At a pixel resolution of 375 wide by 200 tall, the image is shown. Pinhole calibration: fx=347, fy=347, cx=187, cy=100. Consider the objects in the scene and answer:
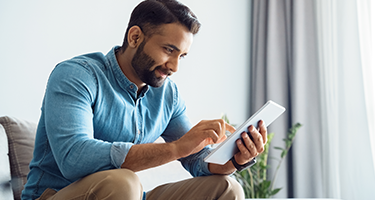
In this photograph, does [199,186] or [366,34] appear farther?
[366,34]

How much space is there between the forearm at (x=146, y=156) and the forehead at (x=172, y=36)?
1.28 ft

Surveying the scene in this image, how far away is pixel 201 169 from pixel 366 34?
5.28 ft

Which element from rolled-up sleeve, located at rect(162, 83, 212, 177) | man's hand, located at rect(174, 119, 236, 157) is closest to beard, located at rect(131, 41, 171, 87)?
rolled-up sleeve, located at rect(162, 83, 212, 177)

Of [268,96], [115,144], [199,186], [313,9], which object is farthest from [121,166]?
[313,9]

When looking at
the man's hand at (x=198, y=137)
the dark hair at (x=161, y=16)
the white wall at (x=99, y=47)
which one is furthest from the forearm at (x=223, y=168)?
the white wall at (x=99, y=47)

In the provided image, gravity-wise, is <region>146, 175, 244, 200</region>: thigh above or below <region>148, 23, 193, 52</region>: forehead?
below

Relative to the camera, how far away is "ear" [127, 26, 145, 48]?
119 centimetres

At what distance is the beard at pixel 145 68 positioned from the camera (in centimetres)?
117

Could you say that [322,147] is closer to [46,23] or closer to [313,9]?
[313,9]

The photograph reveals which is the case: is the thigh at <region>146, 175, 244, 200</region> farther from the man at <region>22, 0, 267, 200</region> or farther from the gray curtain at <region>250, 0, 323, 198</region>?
the gray curtain at <region>250, 0, 323, 198</region>

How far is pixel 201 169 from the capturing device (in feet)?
3.79

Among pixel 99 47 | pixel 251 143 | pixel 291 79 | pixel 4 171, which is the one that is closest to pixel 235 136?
pixel 251 143

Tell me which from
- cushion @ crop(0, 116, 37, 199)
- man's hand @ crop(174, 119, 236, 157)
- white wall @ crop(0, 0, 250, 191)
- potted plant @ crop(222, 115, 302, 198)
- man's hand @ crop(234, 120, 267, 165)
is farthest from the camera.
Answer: potted plant @ crop(222, 115, 302, 198)

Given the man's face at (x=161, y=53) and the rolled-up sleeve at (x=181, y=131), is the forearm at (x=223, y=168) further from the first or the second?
the man's face at (x=161, y=53)
